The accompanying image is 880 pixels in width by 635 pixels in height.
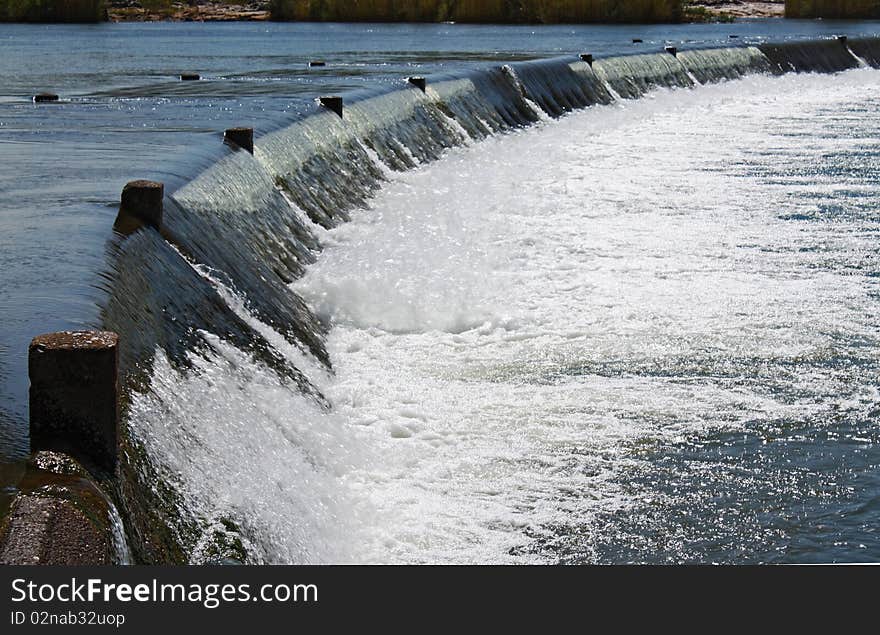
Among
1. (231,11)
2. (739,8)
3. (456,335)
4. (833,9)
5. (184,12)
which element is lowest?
(456,335)

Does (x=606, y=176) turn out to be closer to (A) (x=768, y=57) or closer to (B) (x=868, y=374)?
(B) (x=868, y=374)

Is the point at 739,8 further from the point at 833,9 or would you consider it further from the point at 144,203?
the point at 144,203

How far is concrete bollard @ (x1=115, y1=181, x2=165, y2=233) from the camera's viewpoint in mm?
9039

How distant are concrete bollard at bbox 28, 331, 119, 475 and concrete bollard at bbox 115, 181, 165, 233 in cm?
398

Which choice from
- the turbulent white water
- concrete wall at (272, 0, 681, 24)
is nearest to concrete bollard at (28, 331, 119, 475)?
the turbulent white water

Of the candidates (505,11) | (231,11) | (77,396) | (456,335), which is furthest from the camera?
(231,11)

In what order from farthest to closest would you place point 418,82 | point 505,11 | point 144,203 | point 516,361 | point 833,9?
point 833,9 < point 505,11 < point 418,82 < point 516,361 < point 144,203

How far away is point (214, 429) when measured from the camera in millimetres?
6746

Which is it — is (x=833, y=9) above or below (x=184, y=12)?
above

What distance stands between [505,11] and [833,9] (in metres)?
16.3

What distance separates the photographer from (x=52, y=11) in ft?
179

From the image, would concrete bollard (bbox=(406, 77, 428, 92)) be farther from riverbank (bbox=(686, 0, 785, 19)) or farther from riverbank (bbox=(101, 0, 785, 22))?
riverbank (bbox=(686, 0, 785, 19))

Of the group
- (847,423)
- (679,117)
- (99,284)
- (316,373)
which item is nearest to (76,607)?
(99,284)

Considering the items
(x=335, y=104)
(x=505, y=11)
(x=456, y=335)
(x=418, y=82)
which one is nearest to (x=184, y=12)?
(x=505, y=11)
